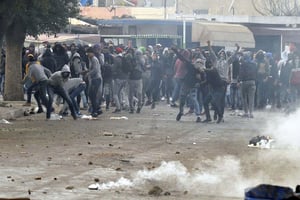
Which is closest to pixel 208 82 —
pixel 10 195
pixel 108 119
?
pixel 108 119

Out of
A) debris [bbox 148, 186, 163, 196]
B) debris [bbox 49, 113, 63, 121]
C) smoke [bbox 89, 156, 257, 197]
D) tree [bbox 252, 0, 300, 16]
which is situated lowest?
debris [bbox 49, 113, 63, 121]

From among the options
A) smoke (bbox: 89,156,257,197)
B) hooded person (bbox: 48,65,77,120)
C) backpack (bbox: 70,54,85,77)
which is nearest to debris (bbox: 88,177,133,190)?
smoke (bbox: 89,156,257,197)

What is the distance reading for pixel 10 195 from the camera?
1097 centimetres

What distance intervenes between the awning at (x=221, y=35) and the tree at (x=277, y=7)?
73.0ft

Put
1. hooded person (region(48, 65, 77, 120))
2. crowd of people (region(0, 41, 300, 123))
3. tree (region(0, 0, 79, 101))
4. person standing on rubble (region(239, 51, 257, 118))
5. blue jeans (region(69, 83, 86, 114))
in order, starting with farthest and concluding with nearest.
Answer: tree (region(0, 0, 79, 101))
person standing on rubble (region(239, 51, 257, 118))
crowd of people (region(0, 41, 300, 123))
blue jeans (region(69, 83, 86, 114))
hooded person (region(48, 65, 77, 120))

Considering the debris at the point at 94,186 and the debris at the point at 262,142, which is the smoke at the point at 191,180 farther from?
the debris at the point at 262,142

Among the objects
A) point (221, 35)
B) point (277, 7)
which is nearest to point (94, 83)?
point (221, 35)

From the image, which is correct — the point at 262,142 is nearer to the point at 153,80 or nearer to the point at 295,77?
the point at 295,77

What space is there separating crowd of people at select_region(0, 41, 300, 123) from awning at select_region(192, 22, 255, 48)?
6.17 m

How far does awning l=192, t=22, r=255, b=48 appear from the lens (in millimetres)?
41278

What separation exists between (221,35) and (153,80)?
32.7 feet

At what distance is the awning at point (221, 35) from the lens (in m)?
41.3

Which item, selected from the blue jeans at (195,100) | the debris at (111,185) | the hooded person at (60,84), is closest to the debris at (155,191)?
the debris at (111,185)

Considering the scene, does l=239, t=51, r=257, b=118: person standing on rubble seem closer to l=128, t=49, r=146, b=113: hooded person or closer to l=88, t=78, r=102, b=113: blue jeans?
l=128, t=49, r=146, b=113: hooded person
